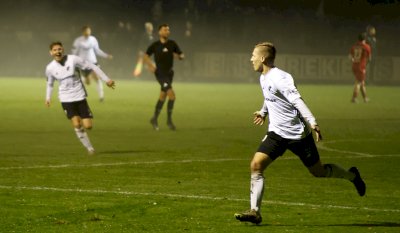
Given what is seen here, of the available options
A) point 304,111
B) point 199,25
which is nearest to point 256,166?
point 304,111

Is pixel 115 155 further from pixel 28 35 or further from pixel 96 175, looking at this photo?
pixel 28 35

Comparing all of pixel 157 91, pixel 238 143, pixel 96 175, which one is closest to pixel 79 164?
pixel 96 175

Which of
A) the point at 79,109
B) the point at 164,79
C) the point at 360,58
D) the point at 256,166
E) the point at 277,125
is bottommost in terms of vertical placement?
the point at 360,58

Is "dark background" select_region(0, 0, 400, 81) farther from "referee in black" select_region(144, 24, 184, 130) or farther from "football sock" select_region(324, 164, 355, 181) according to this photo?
"football sock" select_region(324, 164, 355, 181)

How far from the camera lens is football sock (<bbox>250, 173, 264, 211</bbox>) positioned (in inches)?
440

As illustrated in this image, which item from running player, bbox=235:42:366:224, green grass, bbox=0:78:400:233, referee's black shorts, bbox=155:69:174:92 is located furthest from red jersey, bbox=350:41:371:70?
running player, bbox=235:42:366:224

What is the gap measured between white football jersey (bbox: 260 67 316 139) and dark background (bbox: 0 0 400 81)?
3998cm

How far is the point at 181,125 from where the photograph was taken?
25.9 metres

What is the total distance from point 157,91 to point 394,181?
88.7 ft

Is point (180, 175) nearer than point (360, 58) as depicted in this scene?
Yes

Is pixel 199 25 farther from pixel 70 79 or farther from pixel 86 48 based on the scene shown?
pixel 70 79

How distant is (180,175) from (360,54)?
2275 centimetres

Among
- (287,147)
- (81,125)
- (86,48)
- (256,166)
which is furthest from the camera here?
(86,48)

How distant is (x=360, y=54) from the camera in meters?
37.8
